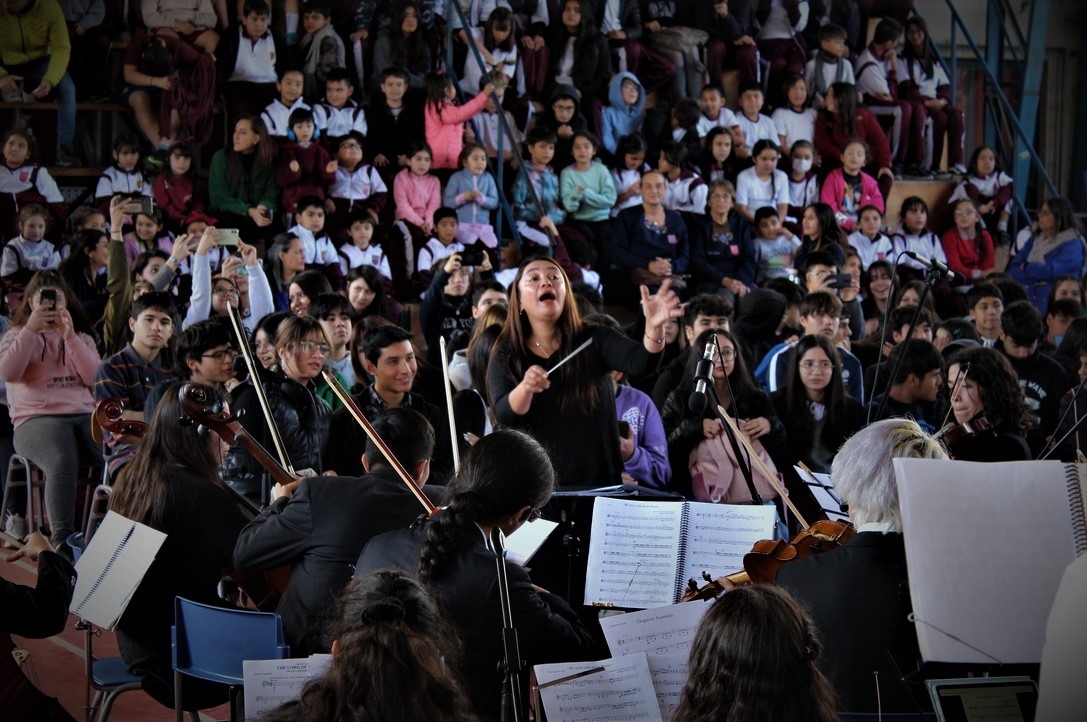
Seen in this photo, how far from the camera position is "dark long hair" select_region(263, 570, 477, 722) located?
1903 mm

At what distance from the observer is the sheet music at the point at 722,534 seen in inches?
126

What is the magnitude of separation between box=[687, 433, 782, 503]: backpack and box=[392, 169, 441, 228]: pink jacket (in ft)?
12.3

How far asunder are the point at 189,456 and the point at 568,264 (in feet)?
16.4

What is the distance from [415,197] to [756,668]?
658 centimetres

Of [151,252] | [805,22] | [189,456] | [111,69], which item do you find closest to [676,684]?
[189,456]

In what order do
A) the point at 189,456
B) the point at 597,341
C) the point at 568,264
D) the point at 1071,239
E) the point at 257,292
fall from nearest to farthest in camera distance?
the point at 189,456 → the point at 597,341 → the point at 257,292 → the point at 568,264 → the point at 1071,239

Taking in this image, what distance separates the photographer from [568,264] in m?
8.27

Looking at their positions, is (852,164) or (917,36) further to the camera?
(917,36)

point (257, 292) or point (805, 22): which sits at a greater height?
point (805, 22)

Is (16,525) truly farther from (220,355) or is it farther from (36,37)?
(36,37)

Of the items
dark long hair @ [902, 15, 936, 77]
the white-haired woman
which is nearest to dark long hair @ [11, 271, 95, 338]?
the white-haired woman

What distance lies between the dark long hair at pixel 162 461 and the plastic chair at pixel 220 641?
1.43 feet

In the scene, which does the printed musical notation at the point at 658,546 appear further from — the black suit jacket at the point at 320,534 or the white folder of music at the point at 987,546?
the white folder of music at the point at 987,546

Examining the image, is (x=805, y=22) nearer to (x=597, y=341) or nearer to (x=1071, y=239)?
(x=1071, y=239)
